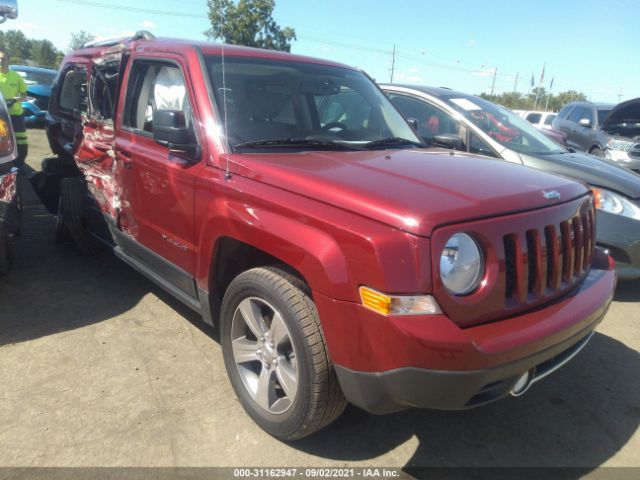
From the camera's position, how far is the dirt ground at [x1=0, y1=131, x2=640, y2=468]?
2.40m

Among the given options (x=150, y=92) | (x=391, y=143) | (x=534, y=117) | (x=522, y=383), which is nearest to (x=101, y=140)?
(x=150, y=92)

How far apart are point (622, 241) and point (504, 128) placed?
1.65 m

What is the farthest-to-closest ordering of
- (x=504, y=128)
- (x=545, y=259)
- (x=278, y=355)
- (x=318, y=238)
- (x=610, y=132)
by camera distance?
(x=610, y=132) → (x=504, y=128) → (x=278, y=355) → (x=545, y=259) → (x=318, y=238)

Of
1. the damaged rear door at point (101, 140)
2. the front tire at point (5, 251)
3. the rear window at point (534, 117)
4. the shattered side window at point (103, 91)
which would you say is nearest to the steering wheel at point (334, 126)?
the damaged rear door at point (101, 140)

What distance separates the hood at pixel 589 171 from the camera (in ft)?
14.3

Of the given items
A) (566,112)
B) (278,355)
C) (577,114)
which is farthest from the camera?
(566,112)

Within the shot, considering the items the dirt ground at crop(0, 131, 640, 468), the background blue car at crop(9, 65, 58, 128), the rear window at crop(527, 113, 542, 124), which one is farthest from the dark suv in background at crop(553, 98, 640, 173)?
the background blue car at crop(9, 65, 58, 128)

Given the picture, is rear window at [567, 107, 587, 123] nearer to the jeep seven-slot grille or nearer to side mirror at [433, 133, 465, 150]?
side mirror at [433, 133, 465, 150]

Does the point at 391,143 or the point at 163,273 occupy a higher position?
the point at 391,143

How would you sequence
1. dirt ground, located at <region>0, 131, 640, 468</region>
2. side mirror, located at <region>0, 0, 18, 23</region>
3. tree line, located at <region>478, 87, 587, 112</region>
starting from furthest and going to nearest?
1. tree line, located at <region>478, 87, 587, 112</region>
2. side mirror, located at <region>0, 0, 18, 23</region>
3. dirt ground, located at <region>0, 131, 640, 468</region>

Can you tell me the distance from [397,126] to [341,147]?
2.68 feet

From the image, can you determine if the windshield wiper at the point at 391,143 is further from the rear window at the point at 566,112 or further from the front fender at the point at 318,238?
the rear window at the point at 566,112

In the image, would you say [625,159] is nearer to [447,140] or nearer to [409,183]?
[447,140]

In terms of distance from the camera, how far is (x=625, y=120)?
964 cm
